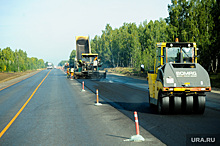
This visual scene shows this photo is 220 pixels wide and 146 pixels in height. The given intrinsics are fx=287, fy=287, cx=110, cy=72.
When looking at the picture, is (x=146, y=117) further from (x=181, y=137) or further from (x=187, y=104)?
(x=181, y=137)

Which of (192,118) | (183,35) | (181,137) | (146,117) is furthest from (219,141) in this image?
(183,35)

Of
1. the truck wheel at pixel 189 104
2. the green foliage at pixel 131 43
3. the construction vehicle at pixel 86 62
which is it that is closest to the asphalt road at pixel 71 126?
the truck wheel at pixel 189 104

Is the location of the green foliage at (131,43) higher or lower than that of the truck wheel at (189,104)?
higher

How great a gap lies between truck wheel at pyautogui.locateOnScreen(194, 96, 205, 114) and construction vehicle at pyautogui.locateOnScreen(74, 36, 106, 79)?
29832mm

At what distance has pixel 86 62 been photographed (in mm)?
40969

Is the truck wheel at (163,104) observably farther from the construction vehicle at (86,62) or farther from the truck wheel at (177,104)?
the construction vehicle at (86,62)

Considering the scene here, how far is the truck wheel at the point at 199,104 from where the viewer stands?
10984 millimetres

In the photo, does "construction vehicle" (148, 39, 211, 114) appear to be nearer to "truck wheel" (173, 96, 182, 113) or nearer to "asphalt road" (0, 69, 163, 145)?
"truck wheel" (173, 96, 182, 113)

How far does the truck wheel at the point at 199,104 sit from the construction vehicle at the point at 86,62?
97.9 ft

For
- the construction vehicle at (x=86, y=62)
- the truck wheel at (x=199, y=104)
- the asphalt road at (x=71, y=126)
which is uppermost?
the construction vehicle at (x=86, y=62)

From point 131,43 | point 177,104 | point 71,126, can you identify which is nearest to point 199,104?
point 177,104

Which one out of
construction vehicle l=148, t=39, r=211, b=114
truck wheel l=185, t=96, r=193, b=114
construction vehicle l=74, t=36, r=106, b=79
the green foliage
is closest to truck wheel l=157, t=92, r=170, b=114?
construction vehicle l=148, t=39, r=211, b=114

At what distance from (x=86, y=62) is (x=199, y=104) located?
101 feet

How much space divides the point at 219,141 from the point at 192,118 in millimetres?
3316
